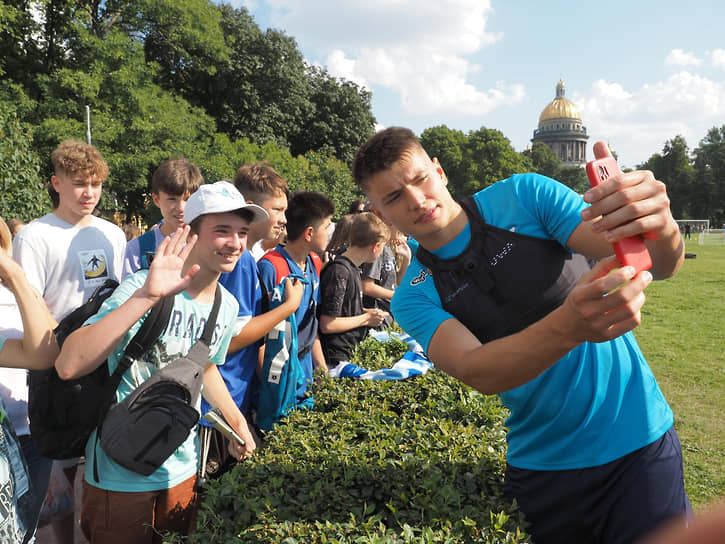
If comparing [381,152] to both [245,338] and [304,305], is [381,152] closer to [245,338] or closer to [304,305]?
[245,338]

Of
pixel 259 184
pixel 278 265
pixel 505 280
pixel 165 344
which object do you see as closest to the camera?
pixel 505 280

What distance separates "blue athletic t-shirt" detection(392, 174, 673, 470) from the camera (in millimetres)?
1936

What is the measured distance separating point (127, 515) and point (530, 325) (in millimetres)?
2058

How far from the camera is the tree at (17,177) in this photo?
26.5 ft

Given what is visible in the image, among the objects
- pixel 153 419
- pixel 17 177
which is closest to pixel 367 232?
pixel 153 419

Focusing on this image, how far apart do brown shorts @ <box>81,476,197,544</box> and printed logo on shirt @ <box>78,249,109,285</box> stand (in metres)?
1.60

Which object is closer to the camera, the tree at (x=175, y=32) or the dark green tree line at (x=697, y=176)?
the tree at (x=175, y=32)

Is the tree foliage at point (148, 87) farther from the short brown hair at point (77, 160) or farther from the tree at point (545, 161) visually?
the tree at point (545, 161)

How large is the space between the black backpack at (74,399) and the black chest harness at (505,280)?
4.40ft

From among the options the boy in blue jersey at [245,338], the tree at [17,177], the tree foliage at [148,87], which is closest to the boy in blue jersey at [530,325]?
the boy in blue jersey at [245,338]

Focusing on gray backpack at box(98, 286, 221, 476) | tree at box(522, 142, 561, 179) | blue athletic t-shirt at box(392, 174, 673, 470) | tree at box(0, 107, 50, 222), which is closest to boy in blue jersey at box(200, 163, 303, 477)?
gray backpack at box(98, 286, 221, 476)

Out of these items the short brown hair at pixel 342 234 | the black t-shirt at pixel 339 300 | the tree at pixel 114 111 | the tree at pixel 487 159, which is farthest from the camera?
the tree at pixel 487 159

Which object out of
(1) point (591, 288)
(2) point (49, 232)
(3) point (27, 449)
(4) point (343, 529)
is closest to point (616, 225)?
(1) point (591, 288)

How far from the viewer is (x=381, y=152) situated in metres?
2.18
